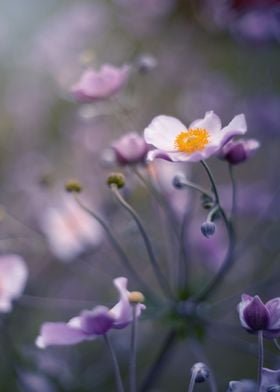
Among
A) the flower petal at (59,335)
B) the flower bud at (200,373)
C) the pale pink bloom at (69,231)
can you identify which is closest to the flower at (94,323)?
the flower petal at (59,335)

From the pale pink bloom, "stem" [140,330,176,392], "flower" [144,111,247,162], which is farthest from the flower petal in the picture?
the pale pink bloom

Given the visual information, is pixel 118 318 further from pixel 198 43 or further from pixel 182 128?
pixel 198 43

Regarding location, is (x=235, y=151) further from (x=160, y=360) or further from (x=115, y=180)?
(x=160, y=360)

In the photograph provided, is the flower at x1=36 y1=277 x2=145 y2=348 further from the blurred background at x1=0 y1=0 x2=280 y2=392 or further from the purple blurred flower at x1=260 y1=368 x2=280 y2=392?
the blurred background at x1=0 y1=0 x2=280 y2=392

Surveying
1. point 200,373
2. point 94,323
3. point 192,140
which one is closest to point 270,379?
point 200,373

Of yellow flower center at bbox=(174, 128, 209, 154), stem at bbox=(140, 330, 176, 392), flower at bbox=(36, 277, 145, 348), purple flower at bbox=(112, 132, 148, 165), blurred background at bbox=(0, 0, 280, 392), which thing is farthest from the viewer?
blurred background at bbox=(0, 0, 280, 392)
